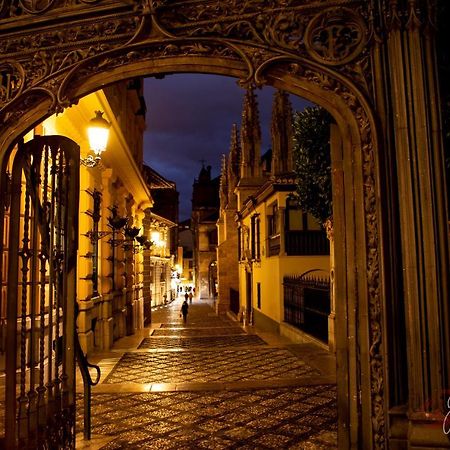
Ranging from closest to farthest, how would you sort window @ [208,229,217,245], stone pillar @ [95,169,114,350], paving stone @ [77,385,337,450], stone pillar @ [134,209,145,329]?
paving stone @ [77,385,337,450] < stone pillar @ [95,169,114,350] < stone pillar @ [134,209,145,329] < window @ [208,229,217,245]

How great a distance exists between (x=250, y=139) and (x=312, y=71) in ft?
107

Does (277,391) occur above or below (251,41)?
below

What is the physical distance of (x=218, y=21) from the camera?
371 cm

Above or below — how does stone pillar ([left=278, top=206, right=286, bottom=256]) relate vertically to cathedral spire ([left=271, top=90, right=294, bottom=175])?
below

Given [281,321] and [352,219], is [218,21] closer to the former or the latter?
[352,219]

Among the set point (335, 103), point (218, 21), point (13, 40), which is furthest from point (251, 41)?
point (13, 40)

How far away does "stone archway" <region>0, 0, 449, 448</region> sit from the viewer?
128 inches

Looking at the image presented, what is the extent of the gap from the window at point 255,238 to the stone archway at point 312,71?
1934 centimetres

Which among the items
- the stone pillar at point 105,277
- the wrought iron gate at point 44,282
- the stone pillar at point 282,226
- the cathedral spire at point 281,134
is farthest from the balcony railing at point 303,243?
the wrought iron gate at point 44,282

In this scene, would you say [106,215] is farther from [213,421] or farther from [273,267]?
[213,421]

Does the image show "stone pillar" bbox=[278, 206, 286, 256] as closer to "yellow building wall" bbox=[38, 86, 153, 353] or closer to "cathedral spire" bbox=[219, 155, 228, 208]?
"yellow building wall" bbox=[38, 86, 153, 353]

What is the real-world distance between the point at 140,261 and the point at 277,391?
15261 millimetres

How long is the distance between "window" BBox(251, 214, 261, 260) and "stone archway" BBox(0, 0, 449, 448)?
1934cm

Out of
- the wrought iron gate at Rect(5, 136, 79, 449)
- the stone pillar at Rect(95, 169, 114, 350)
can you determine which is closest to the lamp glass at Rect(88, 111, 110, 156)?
the wrought iron gate at Rect(5, 136, 79, 449)
